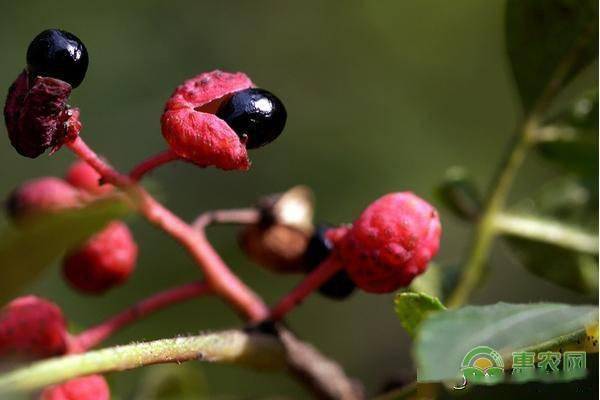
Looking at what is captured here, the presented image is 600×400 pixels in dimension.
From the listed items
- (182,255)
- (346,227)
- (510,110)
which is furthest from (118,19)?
(346,227)

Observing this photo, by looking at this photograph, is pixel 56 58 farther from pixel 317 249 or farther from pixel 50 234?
pixel 317 249

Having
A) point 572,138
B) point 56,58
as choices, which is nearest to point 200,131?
point 56,58

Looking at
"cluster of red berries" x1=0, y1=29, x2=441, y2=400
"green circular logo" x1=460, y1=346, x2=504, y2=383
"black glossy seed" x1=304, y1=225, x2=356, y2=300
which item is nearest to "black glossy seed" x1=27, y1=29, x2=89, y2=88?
"cluster of red berries" x1=0, y1=29, x2=441, y2=400

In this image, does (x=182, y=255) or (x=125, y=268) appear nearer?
(x=125, y=268)

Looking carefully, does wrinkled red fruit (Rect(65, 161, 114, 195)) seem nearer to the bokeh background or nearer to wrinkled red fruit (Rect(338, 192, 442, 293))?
wrinkled red fruit (Rect(338, 192, 442, 293))

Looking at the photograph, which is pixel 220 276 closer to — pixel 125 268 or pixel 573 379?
pixel 125 268

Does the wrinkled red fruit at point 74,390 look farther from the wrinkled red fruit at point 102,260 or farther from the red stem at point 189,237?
the wrinkled red fruit at point 102,260

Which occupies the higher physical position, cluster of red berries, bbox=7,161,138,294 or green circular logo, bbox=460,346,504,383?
green circular logo, bbox=460,346,504,383
